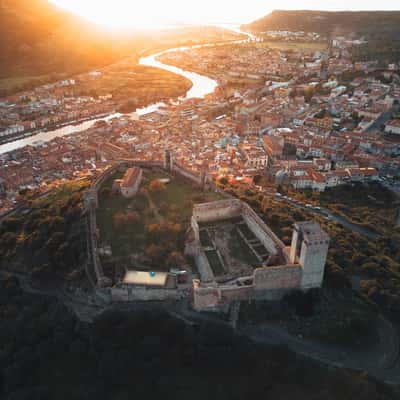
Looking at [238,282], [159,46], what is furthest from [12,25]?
[238,282]

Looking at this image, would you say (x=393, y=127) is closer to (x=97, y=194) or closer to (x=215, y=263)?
(x=215, y=263)

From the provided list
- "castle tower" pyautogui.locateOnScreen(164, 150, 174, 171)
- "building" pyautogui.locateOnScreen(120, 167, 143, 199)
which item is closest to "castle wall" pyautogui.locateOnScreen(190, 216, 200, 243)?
"building" pyautogui.locateOnScreen(120, 167, 143, 199)

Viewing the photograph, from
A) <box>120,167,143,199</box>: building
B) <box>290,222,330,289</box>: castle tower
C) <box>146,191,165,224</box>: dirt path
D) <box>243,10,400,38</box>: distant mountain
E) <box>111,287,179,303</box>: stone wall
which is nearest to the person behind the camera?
<box>290,222,330,289</box>: castle tower

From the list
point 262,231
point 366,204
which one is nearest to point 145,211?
point 262,231

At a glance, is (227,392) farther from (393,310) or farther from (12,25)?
(12,25)

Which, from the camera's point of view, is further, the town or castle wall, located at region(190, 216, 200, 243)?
the town

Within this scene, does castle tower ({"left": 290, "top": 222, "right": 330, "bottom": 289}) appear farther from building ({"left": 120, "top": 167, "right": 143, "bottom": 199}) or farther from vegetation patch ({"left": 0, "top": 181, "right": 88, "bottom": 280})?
building ({"left": 120, "top": 167, "right": 143, "bottom": 199})

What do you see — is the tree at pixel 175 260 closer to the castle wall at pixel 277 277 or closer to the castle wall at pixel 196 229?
the castle wall at pixel 196 229
